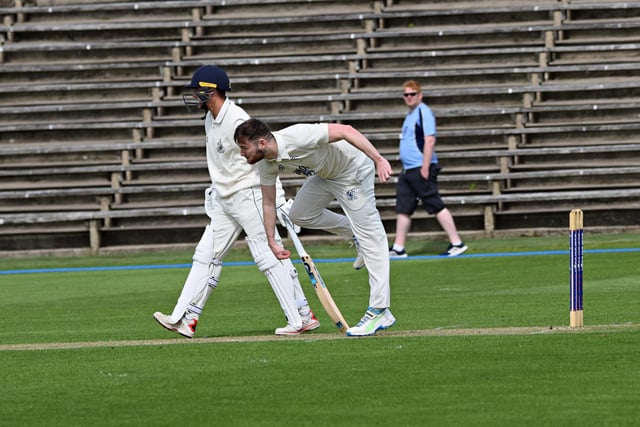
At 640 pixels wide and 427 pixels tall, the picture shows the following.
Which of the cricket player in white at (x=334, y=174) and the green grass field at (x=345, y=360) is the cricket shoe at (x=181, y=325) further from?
the cricket player in white at (x=334, y=174)

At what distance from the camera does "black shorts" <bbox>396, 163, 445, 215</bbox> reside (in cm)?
1811

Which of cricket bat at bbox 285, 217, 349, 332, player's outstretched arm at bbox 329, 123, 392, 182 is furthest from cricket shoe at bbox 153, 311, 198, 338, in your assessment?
player's outstretched arm at bbox 329, 123, 392, 182

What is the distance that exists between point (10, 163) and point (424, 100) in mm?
7433

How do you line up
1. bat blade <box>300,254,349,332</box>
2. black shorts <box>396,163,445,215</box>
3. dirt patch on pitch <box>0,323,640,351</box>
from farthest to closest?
black shorts <box>396,163,445,215</box>
bat blade <box>300,254,349,332</box>
dirt patch on pitch <box>0,323,640,351</box>

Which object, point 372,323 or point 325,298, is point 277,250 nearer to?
point 325,298

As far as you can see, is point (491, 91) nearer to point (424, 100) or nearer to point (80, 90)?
point (424, 100)

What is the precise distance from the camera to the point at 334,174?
9.50 meters

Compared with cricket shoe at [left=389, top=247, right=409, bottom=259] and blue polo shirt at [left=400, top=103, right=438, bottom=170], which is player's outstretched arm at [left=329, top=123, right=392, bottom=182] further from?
cricket shoe at [left=389, top=247, right=409, bottom=259]

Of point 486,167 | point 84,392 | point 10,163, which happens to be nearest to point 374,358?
point 84,392

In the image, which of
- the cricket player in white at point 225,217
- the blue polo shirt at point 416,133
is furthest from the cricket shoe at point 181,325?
the blue polo shirt at point 416,133

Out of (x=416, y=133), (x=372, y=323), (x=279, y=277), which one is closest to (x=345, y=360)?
(x=372, y=323)

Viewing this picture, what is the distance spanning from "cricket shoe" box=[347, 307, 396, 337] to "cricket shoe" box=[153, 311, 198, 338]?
1.34m

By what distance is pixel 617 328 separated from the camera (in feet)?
31.0

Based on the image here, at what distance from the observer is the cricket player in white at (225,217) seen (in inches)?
395
